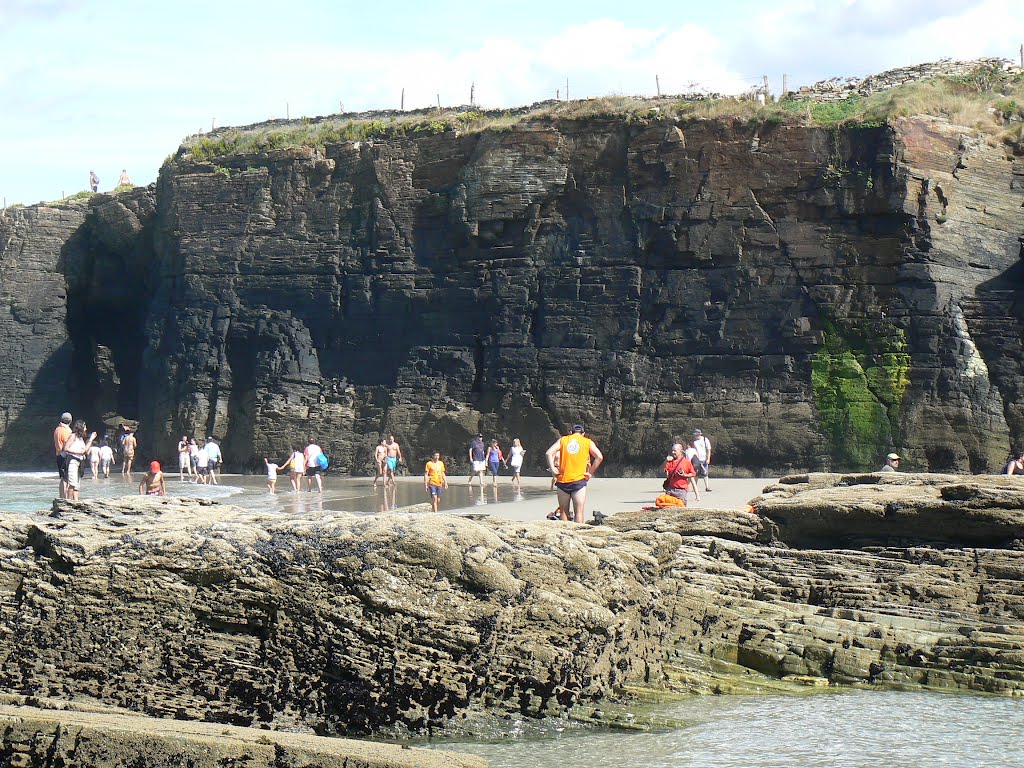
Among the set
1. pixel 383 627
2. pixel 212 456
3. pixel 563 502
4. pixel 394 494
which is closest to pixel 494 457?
pixel 394 494

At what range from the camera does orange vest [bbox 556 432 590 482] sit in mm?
11594

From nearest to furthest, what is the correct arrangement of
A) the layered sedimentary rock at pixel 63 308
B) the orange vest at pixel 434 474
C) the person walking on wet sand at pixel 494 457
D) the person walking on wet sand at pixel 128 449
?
the orange vest at pixel 434 474 → the person walking on wet sand at pixel 494 457 → the person walking on wet sand at pixel 128 449 → the layered sedimentary rock at pixel 63 308

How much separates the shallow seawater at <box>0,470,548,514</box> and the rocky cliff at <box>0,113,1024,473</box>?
2.27 metres

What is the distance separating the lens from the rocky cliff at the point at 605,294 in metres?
25.1

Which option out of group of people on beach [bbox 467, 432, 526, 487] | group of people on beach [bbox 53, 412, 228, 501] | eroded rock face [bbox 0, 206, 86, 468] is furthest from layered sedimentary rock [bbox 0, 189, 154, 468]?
group of people on beach [bbox 467, 432, 526, 487]

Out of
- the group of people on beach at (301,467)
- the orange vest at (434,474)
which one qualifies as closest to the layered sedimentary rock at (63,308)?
the group of people on beach at (301,467)

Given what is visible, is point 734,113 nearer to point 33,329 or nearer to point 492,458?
point 492,458

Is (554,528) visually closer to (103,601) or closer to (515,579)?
(515,579)

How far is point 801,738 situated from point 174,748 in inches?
153

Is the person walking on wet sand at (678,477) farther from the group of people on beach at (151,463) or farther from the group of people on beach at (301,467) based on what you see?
the group of people on beach at (301,467)

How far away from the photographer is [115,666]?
274 inches

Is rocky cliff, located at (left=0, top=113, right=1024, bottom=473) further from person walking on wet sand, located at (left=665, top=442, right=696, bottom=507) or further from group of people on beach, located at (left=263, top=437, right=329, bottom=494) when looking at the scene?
person walking on wet sand, located at (left=665, top=442, right=696, bottom=507)

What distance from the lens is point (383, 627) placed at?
707 centimetres

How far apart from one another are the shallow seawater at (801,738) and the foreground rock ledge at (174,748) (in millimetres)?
1126
